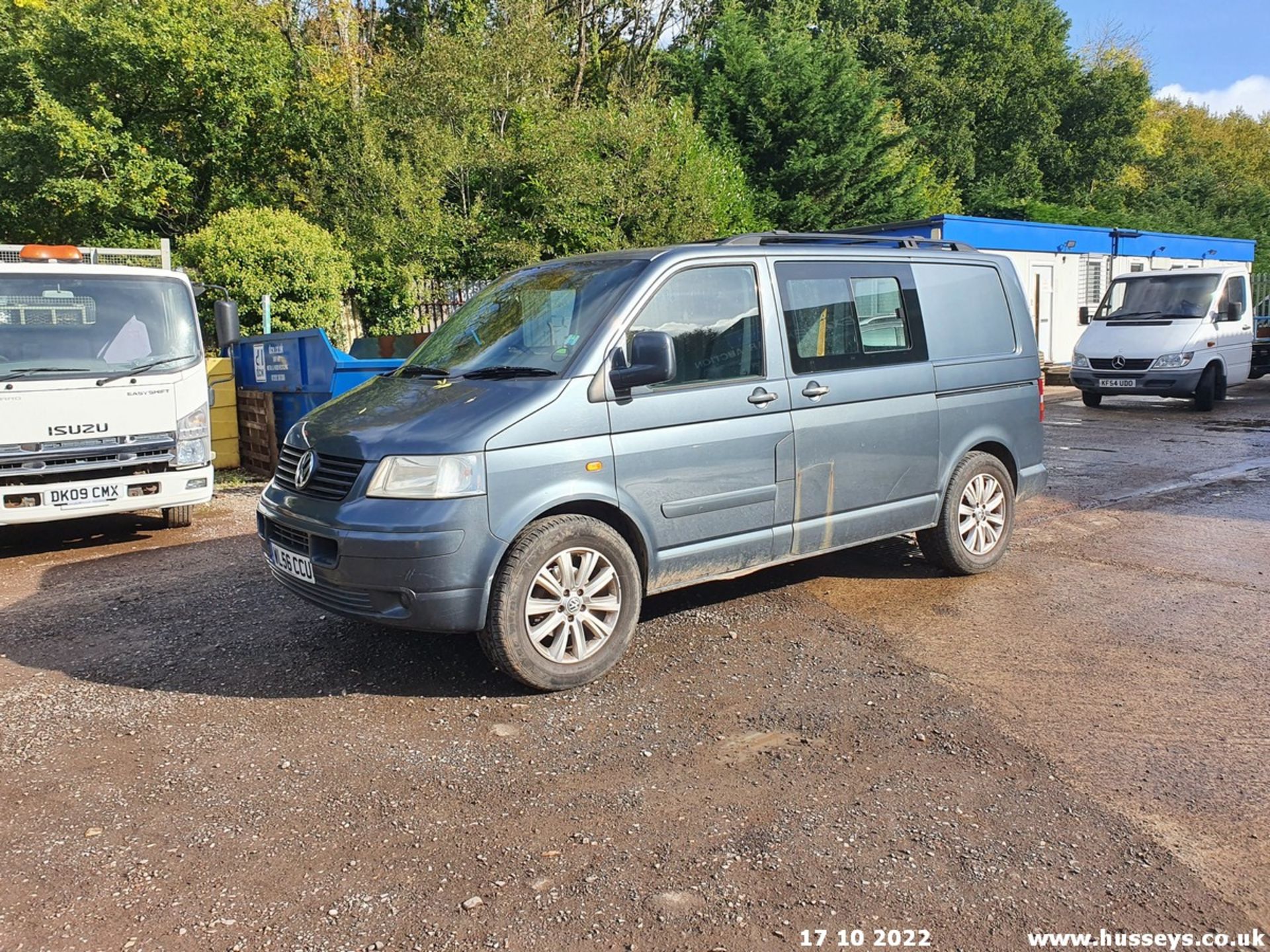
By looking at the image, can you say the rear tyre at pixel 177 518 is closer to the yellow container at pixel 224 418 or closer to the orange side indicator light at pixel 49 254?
the orange side indicator light at pixel 49 254

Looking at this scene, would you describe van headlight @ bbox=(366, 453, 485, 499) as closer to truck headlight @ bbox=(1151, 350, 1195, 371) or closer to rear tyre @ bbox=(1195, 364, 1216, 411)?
truck headlight @ bbox=(1151, 350, 1195, 371)

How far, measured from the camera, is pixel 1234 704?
4.41m

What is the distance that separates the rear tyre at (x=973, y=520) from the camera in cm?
632

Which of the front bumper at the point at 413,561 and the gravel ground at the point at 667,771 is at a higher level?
the front bumper at the point at 413,561

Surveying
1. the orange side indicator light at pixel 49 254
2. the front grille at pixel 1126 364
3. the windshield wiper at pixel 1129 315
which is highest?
the orange side indicator light at pixel 49 254

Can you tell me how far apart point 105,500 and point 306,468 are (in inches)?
145

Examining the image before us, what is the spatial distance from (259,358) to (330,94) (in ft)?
42.8

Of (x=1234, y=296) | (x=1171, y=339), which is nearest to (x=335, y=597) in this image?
(x=1171, y=339)

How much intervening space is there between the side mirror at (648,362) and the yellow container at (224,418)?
7.94 metres

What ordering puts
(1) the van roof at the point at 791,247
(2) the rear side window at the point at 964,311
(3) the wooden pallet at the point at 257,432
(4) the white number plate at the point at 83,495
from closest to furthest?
1. (1) the van roof at the point at 791,247
2. (2) the rear side window at the point at 964,311
3. (4) the white number plate at the point at 83,495
4. (3) the wooden pallet at the point at 257,432

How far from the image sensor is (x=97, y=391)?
754cm

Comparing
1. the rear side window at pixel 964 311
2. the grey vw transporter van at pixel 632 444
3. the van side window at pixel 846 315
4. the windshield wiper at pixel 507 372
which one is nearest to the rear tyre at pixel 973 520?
the grey vw transporter van at pixel 632 444

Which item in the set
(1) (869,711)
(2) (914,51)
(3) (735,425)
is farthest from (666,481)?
(2) (914,51)

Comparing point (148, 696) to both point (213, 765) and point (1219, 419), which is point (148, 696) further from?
point (1219, 419)
